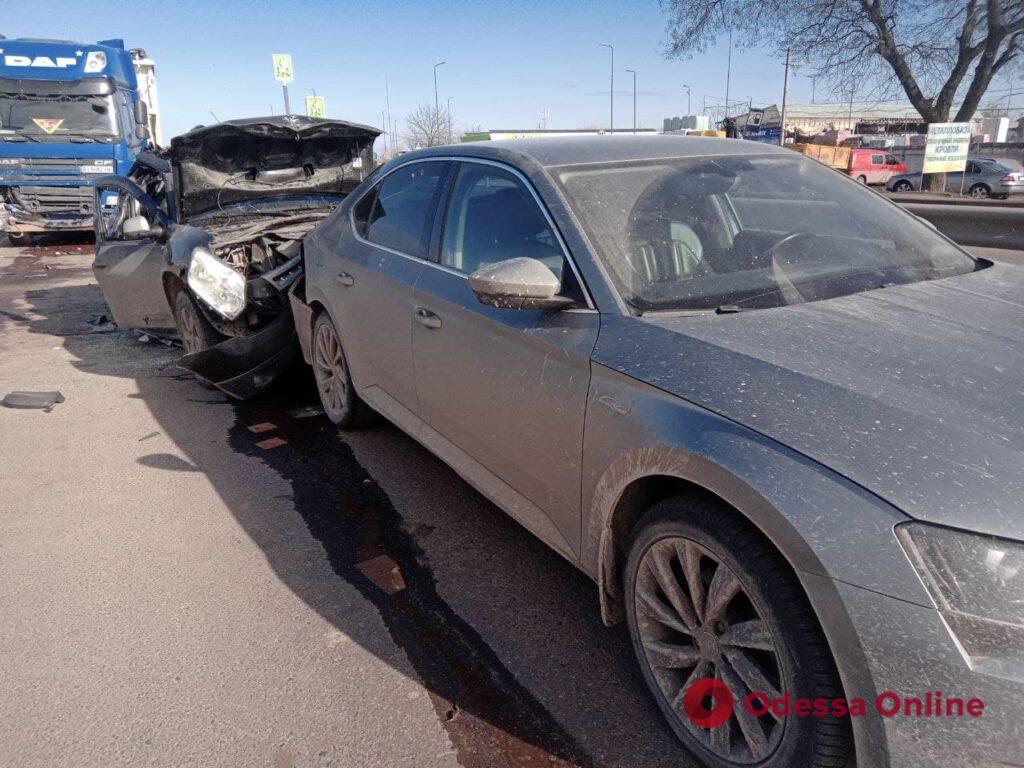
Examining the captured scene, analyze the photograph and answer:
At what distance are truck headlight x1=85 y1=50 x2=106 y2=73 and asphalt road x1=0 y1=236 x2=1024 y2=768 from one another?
40.4 ft

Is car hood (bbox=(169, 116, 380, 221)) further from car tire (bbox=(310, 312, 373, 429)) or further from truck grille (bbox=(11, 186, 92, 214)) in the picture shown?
truck grille (bbox=(11, 186, 92, 214))

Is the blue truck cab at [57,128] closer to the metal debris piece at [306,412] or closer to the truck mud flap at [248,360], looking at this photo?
the truck mud flap at [248,360]

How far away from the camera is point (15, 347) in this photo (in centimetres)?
740

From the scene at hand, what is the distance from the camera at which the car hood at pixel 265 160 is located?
6.39 meters

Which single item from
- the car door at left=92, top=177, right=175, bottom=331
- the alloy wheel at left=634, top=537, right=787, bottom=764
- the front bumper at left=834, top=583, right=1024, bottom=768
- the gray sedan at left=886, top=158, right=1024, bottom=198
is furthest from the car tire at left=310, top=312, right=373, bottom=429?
the gray sedan at left=886, top=158, right=1024, bottom=198

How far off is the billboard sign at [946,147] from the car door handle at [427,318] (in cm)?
2214

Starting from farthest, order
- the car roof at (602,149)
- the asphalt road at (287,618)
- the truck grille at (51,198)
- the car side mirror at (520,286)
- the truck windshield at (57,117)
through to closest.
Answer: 1. the truck grille at (51,198)
2. the truck windshield at (57,117)
3. the car roof at (602,149)
4. the car side mirror at (520,286)
5. the asphalt road at (287,618)

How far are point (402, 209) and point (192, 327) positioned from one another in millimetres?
2797

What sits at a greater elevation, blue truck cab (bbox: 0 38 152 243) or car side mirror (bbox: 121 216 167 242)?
blue truck cab (bbox: 0 38 152 243)

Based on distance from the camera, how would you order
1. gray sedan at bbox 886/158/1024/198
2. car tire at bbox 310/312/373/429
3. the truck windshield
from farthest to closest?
gray sedan at bbox 886/158/1024/198, the truck windshield, car tire at bbox 310/312/373/429

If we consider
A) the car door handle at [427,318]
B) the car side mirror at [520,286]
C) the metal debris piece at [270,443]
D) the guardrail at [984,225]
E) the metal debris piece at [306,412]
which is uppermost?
the car side mirror at [520,286]

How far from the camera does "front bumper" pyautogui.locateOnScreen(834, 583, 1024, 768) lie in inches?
58.5

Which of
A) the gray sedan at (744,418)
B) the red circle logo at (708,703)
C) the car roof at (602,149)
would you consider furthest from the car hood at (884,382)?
the car roof at (602,149)

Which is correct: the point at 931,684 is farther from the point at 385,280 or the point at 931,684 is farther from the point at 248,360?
the point at 248,360
